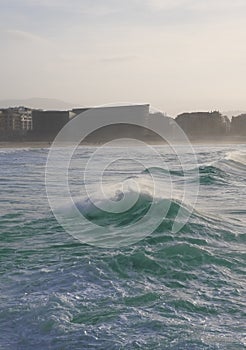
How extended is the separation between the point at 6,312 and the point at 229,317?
6.73 ft

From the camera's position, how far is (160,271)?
6.40m

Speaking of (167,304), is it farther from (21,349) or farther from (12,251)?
(12,251)

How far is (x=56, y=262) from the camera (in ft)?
22.4

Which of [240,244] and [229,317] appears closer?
[229,317]

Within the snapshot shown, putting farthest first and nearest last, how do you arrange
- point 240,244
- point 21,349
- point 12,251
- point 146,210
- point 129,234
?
point 146,210 < point 129,234 < point 240,244 < point 12,251 < point 21,349

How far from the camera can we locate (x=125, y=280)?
603 centimetres

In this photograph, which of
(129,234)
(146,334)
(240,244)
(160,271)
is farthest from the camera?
(129,234)

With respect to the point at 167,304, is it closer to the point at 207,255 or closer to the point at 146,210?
the point at 207,255

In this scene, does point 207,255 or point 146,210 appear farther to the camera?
point 146,210

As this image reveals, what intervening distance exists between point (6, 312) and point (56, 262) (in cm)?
186

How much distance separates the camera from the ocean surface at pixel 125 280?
454 cm

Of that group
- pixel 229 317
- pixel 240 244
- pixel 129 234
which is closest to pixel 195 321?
pixel 229 317

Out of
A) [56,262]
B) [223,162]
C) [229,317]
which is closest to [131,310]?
[229,317]

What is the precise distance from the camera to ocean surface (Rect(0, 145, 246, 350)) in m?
4.54
